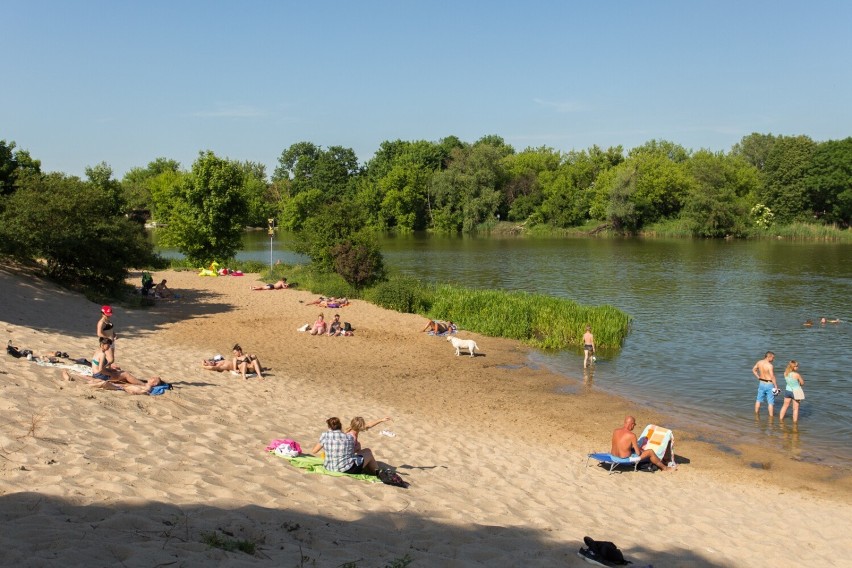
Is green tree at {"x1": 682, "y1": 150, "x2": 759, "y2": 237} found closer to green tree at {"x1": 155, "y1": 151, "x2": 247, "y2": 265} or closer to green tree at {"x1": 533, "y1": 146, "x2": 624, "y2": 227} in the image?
green tree at {"x1": 533, "y1": 146, "x2": 624, "y2": 227}

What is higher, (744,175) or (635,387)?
(744,175)

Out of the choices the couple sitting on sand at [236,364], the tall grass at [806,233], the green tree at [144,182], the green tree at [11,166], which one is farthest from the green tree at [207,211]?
the tall grass at [806,233]

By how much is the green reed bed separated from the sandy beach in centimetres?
564

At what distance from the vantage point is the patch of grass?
6.34 m

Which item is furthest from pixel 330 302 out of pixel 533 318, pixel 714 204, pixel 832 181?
pixel 832 181

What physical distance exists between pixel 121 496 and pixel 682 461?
10.7m

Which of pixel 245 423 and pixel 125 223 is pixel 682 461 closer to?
pixel 245 423

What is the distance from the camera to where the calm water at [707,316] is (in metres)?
17.8

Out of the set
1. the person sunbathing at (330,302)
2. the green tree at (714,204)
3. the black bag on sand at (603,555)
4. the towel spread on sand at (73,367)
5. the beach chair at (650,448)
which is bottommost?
the beach chair at (650,448)

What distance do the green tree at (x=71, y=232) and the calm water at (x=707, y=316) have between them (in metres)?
16.9

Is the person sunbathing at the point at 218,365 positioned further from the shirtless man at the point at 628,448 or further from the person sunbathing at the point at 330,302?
the person sunbathing at the point at 330,302

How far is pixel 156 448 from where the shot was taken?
31.2ft

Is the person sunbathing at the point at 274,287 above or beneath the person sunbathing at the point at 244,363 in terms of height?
above

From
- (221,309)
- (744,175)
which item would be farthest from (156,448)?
(744,175)
